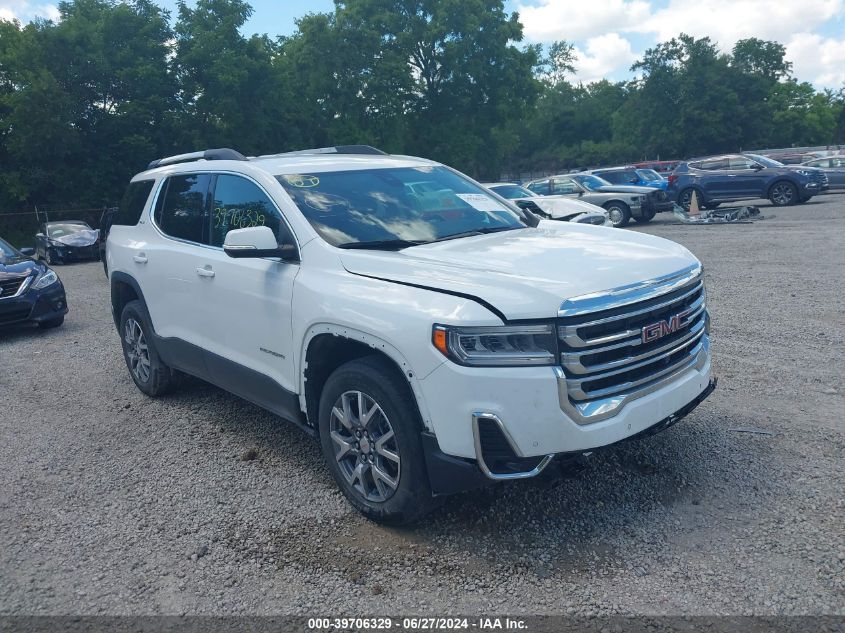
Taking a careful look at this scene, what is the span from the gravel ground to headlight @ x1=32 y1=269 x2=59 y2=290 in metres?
4.01

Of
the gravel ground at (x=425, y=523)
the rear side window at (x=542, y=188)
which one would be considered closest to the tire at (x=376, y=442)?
the gravel ground at (x=425, y=523)

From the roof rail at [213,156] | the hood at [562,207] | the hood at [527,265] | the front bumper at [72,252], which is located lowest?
the front bumper at [72,252]

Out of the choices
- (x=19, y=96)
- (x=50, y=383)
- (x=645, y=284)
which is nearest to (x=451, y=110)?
(x=19, y=96)

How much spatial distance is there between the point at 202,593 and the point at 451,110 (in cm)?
4549

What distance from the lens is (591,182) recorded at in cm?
2225

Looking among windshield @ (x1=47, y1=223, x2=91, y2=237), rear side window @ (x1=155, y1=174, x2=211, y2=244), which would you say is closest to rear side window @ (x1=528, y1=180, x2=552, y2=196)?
windshield @ (x1=47, y1=223, x2=91, y2=237)

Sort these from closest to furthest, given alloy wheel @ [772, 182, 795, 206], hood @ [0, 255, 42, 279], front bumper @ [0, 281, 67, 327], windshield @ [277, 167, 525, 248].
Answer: windshield @ [277, 167, 525, 248]
front bumper @ [0, 281, 67, 327]
hood @ [0, 255, 42, 279]
alloy wheel @ [772, 182, 795, 206]

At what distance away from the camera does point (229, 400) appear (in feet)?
20.3

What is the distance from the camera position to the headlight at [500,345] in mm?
3195

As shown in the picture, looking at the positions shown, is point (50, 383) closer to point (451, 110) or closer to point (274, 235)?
point (274, 235)

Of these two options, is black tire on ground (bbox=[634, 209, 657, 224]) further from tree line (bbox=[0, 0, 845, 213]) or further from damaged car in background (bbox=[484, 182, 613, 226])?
tree line (bbox=[0, 0, 845, 213])

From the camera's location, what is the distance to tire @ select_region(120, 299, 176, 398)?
19.7 ft

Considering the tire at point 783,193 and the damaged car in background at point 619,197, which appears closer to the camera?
the damaged car in background at point 619,197

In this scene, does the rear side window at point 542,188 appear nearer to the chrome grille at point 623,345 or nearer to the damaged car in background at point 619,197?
the damaged car in background at point 619,197
